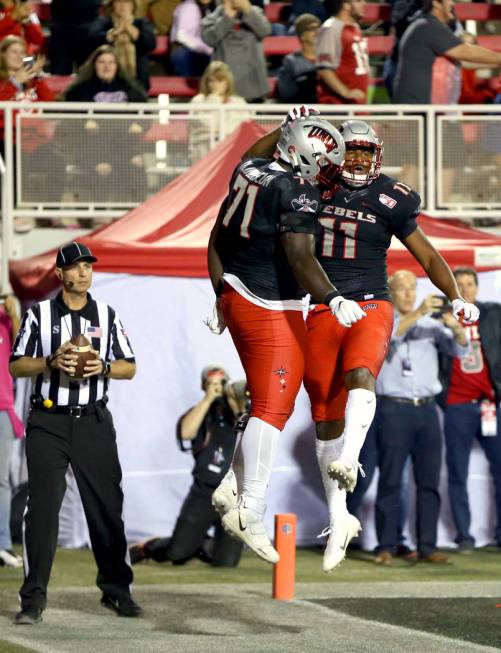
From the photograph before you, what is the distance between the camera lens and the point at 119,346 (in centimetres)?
930

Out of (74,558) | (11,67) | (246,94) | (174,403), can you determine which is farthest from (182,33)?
(74,558)

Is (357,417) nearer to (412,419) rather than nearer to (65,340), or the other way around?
(65,340)

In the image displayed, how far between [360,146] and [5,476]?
4850 mm

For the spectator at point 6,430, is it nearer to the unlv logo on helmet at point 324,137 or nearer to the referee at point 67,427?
the referee at point 67,427

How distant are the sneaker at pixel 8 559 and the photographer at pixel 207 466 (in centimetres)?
81

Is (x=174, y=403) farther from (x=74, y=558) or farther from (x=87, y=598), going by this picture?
(x=87, y=598)

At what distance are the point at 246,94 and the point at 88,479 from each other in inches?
236

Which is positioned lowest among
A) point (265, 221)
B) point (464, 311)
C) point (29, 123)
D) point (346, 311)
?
point (29, 123)

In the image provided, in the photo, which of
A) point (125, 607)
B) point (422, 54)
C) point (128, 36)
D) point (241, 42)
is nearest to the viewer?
point (125, 607)

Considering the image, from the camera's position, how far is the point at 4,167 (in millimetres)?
13031

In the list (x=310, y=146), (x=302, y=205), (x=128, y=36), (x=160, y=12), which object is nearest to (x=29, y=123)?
(x=128, y=36)

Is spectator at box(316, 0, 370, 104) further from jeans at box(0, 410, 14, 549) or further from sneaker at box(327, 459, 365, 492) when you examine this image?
sneaker at box(327, 459, 365, 492)

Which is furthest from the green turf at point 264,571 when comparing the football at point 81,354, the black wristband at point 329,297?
the black wristband at point 329,297

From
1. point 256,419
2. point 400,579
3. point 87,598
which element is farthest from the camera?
point 400,579
